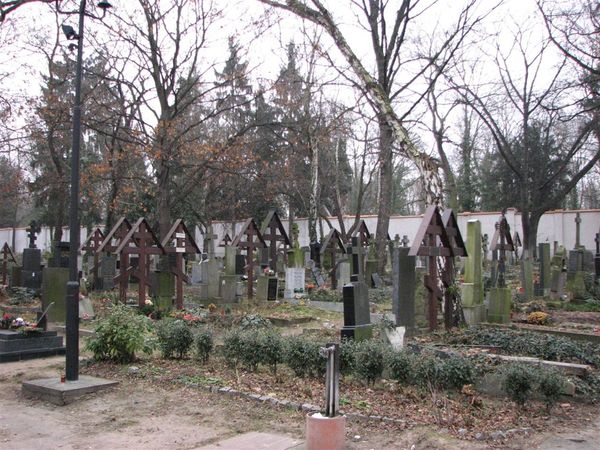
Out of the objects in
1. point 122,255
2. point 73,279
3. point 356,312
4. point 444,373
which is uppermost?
point 122,255

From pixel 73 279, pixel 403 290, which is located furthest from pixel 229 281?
pixel 73 279

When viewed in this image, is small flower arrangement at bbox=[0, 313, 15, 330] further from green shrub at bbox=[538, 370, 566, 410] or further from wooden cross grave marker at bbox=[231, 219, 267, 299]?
green shrub at bbox=[538, 370, 566, 410]

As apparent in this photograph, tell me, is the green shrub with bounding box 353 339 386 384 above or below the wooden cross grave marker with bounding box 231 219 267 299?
below

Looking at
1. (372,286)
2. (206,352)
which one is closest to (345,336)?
(206,352)

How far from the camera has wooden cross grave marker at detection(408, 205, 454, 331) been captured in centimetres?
1162

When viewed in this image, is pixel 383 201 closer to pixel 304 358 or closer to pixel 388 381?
pixel 304 358

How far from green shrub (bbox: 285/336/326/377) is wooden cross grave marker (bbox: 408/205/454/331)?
13.3 ft

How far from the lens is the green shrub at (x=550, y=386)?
6543mm

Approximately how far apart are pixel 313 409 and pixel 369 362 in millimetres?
1081

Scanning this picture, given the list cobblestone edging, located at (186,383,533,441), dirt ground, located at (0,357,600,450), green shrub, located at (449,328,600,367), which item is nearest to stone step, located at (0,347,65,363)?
dirt ground, located at (0,357,600,450)

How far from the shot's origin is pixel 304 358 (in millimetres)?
8102

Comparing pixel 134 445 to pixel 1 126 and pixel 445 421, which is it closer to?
pixel 445 421

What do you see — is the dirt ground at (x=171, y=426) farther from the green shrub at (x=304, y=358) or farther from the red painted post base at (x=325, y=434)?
the green shrub at (x=304, y=358)

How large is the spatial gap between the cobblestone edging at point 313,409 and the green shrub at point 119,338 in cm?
174
